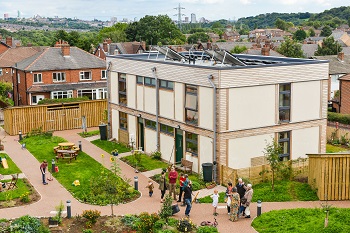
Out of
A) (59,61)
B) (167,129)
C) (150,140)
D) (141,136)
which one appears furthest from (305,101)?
(59,61)

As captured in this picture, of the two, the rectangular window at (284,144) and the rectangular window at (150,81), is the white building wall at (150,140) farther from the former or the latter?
the rectangular window at (284,144)

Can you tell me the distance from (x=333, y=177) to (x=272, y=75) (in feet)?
22.1

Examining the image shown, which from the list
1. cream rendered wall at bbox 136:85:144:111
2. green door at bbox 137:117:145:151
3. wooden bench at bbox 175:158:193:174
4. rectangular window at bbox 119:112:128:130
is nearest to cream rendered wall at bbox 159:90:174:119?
cream rendered wall at bbox 136:85:144:111

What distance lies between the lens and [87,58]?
182ft

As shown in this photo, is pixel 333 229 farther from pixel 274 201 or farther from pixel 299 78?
pixel 299 78

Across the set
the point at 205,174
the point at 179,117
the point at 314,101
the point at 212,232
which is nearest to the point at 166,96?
the point at 179,117

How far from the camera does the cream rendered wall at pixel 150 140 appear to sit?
107 feet

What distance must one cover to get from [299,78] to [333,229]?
37.5 feet

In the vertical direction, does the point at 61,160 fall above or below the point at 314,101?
below

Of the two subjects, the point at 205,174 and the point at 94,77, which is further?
the point at 94,77

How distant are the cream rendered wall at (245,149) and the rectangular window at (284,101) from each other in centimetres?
147

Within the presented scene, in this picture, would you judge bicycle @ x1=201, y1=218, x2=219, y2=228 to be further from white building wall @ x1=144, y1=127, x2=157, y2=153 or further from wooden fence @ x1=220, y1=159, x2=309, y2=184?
white building wall @ x1=144, y1=127, x2=157, y2=153

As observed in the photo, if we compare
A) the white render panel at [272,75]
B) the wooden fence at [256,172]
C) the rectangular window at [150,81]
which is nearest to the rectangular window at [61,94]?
the rectangular window at [150,81]

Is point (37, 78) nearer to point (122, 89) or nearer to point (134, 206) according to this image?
point (122, 89)
